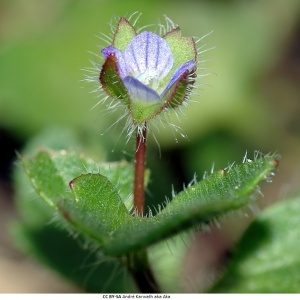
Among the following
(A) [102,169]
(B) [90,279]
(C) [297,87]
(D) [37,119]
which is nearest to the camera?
(A) [102,169]

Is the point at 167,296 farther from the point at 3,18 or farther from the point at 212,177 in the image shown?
the point at 3,18

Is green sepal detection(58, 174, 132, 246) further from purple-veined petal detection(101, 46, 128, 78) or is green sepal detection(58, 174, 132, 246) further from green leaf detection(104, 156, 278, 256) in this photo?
purple-veined petal detection(101, 46, 128, 78)

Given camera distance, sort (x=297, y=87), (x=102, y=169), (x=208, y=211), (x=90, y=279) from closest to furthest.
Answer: (x=208, y=211) → (x=102, y=169) → (x=90, y=279) → (x=297, y=87)

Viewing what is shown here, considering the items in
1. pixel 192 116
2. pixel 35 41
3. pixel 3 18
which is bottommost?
pixel 192 116

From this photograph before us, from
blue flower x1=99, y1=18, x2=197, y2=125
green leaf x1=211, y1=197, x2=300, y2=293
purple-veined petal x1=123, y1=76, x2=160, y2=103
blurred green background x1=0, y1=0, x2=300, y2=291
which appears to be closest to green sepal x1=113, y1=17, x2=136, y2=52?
blue flower x1=99, y1=18, x2=197, y2=125

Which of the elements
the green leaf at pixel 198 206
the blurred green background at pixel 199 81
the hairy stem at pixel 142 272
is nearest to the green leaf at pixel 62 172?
the hairy stem at pixel 142 272

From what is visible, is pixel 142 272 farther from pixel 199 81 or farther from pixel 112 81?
pixel 199 81

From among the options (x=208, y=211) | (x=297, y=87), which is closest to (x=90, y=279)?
(x=208, y=211)

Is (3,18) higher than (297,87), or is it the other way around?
(3,18)
